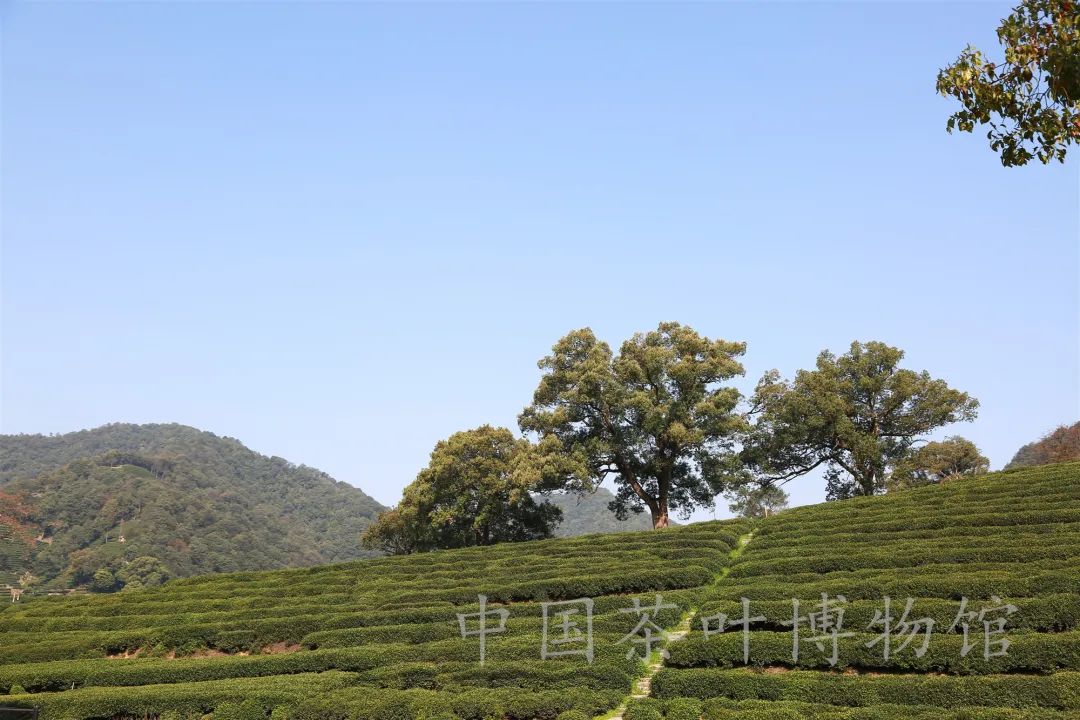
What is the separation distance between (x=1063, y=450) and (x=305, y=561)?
297 ft

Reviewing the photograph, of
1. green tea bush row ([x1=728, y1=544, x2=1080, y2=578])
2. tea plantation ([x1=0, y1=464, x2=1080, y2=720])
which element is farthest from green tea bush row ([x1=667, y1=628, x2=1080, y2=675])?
green tea bush row ([x1=728, y1=544, x2=1080, y2=578])

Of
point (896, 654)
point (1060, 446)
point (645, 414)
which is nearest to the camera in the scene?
point (896, 654)

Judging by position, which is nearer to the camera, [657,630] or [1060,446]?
[657,630]

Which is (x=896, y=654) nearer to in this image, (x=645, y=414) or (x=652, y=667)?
(x=652, y=667)

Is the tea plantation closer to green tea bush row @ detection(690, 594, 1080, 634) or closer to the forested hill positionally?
green tea bush row @ detection(690, 594, 1080, 634)

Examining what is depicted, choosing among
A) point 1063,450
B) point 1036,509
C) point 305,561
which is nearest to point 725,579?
point 1036,509

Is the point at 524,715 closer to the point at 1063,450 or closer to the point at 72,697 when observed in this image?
the point at 72,697

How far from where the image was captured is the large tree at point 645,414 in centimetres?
4203

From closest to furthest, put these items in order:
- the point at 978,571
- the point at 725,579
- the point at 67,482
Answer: the point at 978,571
the point at 725,579
the point at 67,482

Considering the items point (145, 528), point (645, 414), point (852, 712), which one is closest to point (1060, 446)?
point (645, 414)

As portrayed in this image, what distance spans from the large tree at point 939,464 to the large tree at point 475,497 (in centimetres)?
1815

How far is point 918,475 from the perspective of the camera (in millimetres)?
45000

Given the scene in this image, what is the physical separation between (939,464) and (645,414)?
16464 mm

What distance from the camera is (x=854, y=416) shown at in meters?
45.2
